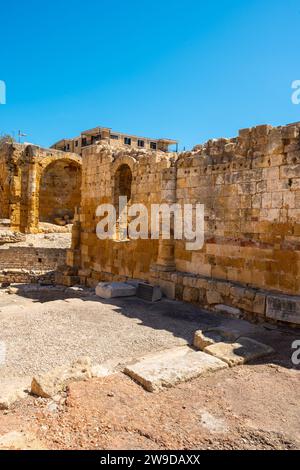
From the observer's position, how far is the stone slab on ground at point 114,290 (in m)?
7.84

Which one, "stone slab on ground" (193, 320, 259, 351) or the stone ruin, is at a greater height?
the stone ruin

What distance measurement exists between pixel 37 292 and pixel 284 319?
7958mm

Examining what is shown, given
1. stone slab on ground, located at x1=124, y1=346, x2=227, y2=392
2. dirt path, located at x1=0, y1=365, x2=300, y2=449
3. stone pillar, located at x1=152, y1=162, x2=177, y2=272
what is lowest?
dirt path, located at x1=0, y1=365, x2=300, y2=449

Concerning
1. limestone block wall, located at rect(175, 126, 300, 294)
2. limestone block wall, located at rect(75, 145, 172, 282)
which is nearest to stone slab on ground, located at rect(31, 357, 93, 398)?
limestone block wall, located at rect(175, 126, 300, 294)

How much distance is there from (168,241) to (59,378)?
4730 mm

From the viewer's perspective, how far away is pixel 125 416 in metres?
3.18

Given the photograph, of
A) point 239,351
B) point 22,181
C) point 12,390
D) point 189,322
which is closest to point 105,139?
point 22,181

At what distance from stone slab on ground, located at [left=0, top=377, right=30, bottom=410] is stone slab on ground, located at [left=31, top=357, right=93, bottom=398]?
127 mm

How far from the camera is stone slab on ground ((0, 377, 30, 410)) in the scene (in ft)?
11.0

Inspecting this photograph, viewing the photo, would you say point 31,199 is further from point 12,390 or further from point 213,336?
point 12,390

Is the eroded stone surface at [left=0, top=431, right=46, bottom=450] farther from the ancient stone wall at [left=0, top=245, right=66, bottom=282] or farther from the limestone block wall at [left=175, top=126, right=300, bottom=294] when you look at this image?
the ancient stone wall at [left=0, top=245, right=66, bottom=282]

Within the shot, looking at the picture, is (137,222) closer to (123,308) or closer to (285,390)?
(123,308)

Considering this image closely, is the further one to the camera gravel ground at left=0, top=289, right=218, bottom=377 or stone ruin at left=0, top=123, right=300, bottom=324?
stone ruin at left=0, top=123, right=300, bottom=324

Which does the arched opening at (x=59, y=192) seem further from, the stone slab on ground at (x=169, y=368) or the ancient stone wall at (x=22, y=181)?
the stone slab on ground at (x=169, y=368)
